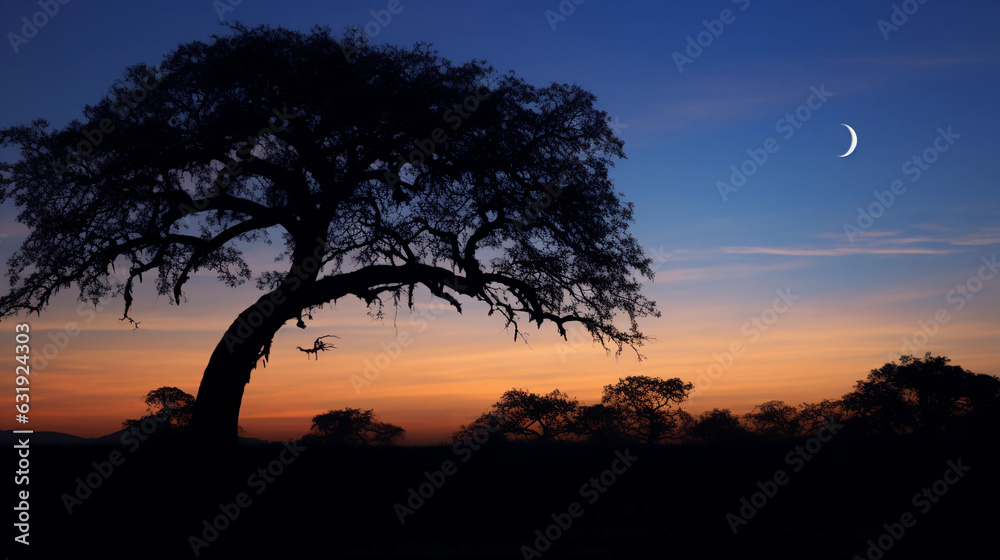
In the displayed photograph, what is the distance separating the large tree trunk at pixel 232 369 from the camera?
17.8 meters

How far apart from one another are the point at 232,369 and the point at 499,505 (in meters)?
7.80

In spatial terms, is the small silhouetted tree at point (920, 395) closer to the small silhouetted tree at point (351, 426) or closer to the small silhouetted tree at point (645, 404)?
the small silhouetted tree at point (645, 404)

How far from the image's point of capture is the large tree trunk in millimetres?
17781

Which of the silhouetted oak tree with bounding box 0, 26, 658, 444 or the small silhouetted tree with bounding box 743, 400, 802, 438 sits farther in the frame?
the small silhouetted tree with bounding box 743, 400, 802, 438

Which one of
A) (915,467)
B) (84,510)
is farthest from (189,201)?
(915,467)

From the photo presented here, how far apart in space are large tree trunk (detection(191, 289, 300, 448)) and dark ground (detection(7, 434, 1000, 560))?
80 centimetres

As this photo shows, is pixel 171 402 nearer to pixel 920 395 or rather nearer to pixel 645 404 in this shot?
pixel 645 404

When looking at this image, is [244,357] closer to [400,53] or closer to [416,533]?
[416,533]

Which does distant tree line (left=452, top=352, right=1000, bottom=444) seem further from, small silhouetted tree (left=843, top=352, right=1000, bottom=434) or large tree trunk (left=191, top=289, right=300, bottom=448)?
large tree trunk (left=191, top=289, right=300, bottom=448)

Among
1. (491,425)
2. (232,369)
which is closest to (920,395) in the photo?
(491,425)

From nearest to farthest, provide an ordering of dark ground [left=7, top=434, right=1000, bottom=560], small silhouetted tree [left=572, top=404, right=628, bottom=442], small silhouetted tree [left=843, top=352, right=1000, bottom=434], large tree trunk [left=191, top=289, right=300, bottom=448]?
1. dark ground [left=7, top=434, right=1000, bottom=560]
2. large tree trunk [left=191, top=289, right=300, bottom=448]
3. small silhouetted tree [left=843, top=352, right=1000, bottom=434]
4. small silhouetted tree [left=572, top=404, right=628, bottom=442]

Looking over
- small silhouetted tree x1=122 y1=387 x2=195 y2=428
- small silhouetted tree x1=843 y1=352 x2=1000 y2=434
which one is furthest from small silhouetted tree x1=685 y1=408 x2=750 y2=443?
small silhouetted tree x1=122 y1=387 x2=195 y2=428

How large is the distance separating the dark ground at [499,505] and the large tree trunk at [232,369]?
0.80 meters

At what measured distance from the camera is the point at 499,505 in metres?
15.3
